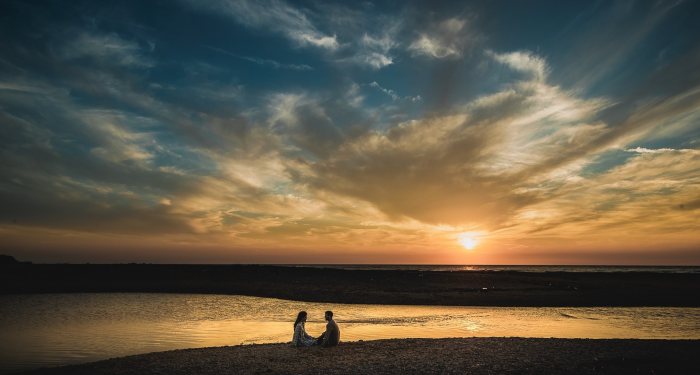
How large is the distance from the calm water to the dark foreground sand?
384 cm

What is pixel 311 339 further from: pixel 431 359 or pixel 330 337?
pixel 431 359

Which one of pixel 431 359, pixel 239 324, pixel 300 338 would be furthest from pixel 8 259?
pixel 431 359

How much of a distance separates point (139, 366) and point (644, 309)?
4060cm

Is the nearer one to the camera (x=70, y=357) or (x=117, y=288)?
(x=70, y=357)

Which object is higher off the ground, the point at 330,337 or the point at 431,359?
the point at 330,337

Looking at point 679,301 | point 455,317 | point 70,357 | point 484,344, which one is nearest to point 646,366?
point 484,344

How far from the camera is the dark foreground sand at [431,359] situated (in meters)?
14.1

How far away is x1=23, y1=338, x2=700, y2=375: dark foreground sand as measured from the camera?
1413cm

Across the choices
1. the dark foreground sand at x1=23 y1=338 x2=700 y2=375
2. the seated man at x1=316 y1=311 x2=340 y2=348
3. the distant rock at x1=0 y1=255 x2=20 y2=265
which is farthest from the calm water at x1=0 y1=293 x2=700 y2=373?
the distant rock at x1=0 y1=255 x2=20 y2=265

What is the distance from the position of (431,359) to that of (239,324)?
15.8 meters

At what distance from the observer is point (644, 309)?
37.0m

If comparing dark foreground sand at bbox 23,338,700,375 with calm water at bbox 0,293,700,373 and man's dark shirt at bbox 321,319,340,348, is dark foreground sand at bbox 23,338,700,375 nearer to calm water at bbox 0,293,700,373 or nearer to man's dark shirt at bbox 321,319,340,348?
man's dark shirt at bbox 321,319,340,348

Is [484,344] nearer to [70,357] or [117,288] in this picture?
[70,357]

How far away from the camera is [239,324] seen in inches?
1076
